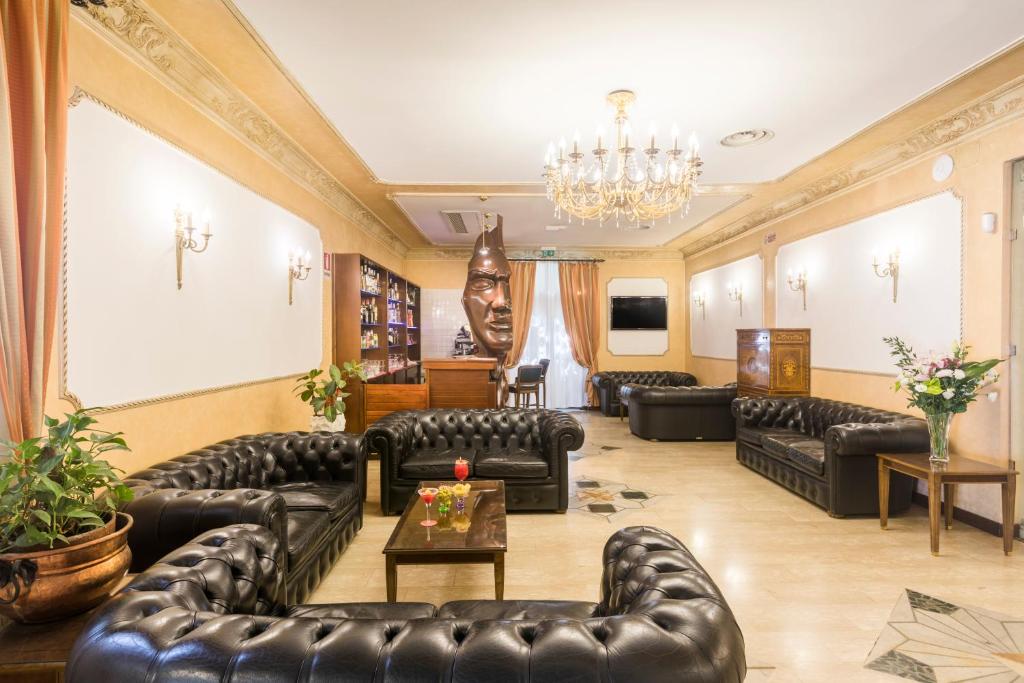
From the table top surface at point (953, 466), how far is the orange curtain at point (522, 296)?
→ 710cm

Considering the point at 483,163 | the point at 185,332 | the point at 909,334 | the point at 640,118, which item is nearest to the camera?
the point at 185,332

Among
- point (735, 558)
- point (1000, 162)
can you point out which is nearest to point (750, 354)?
point (1000, 162)

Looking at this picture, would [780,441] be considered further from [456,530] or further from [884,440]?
[456,530]

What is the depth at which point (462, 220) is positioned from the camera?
7809 millimetres

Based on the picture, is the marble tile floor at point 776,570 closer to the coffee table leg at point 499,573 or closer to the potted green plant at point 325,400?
the coffee table leg at point 499,573

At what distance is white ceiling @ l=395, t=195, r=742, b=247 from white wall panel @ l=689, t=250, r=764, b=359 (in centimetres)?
106

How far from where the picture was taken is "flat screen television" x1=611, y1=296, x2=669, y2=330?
10.6 metres

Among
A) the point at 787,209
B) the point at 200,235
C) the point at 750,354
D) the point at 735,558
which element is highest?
the point at 787,209

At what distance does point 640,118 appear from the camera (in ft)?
13.8

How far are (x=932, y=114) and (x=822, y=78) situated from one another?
1450mm

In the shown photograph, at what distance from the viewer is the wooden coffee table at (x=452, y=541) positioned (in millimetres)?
2656

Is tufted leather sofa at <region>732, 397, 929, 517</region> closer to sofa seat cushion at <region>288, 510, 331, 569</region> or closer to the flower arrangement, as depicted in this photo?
the flower arrangement

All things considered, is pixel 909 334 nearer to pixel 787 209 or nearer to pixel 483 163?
pixel 787 209

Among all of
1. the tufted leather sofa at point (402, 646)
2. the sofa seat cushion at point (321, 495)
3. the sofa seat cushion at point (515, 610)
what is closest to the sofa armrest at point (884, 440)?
the sofa seat cushion at point (515, 610)
